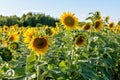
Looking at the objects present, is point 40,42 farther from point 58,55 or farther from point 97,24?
point 97,24

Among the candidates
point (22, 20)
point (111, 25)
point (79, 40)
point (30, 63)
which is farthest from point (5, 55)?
point (22, 20)

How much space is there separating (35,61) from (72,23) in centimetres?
183

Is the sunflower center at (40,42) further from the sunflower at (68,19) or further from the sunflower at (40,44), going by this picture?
the sunflower at (68,19)

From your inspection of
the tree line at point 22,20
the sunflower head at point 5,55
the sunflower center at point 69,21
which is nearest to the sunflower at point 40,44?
the sunflower head at point 5,55

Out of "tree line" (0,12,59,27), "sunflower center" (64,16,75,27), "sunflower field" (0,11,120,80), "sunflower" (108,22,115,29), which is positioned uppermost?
"tree line" (0,12,59,27)

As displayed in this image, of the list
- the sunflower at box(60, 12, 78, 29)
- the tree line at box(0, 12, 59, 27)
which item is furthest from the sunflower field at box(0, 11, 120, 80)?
the tree line at box(0, 12, 59, 27)

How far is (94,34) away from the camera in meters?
5.20

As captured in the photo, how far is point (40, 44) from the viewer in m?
3.10

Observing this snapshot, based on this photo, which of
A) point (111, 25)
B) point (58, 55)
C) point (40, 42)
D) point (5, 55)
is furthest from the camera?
point (111, 25)

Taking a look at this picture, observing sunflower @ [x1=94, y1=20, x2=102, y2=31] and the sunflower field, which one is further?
sunflower @ [x1=94, y1=20, x2=102, y2=31]

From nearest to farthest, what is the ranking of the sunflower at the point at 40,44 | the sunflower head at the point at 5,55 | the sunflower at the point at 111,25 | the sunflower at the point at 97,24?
1. the sunflower head at the point at 5,55
2. the sunflower at the point at 40,44
3. the sunflower at the point at 97,24
4. the sunflower at the point at 111,25

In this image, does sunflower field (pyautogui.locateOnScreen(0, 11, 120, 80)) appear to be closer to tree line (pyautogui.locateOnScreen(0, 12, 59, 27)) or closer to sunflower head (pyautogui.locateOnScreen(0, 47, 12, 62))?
sunflower head (pyautogui.locateOnScreen(0, 47, 12, 62))

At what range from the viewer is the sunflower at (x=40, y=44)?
3.05m

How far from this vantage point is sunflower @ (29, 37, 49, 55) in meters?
3.05
